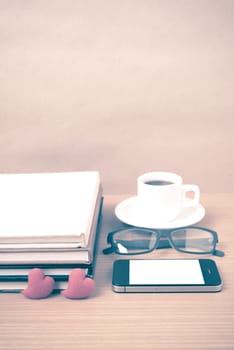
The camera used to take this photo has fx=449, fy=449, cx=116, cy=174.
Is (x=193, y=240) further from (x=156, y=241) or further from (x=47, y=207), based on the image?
(x=47, y=207)

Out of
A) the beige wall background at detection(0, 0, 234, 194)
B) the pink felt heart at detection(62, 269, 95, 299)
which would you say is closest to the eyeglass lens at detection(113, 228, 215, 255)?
the pink felt heart at detection(62, 269, 95, 299)

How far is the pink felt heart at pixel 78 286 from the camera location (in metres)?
0.55

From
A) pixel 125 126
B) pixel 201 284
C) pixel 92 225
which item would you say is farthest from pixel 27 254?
pixel 125 126

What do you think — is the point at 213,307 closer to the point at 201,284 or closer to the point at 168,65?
the point at 201,284

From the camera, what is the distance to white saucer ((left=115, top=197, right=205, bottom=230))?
2.36 feet

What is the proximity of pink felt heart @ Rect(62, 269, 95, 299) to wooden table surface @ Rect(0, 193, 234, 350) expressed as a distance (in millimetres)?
10

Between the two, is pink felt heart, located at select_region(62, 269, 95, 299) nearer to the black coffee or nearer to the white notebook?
the white notebook

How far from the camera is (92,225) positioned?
2.12 ft

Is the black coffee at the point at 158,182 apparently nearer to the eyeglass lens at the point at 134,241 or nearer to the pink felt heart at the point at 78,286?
the eyeglass lens at the point at 134,241

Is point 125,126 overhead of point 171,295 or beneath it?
overhead

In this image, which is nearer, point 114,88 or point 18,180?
point 18,180

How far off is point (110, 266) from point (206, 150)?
40cm

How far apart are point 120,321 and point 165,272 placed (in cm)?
11

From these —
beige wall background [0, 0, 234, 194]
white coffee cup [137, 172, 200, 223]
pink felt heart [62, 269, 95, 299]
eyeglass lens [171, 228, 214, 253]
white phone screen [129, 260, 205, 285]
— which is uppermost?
beige wall background [0, 0, 234, 194]
